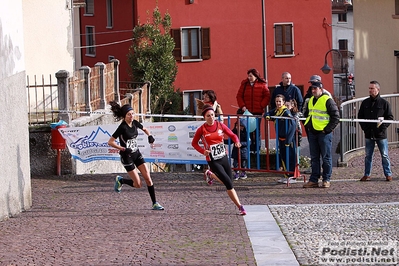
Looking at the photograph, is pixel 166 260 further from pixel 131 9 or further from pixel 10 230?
pixel 131 9

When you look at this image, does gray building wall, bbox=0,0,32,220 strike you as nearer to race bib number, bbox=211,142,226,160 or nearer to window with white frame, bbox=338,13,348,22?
race bib number, bbox=211,142,226,160

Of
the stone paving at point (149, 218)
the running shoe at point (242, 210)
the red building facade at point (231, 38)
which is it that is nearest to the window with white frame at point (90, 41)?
the red building facade at point (231, 38)

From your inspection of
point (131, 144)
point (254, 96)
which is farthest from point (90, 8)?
point (131, 144)

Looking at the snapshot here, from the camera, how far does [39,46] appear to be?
27328mm

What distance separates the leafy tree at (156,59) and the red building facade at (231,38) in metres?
2.31

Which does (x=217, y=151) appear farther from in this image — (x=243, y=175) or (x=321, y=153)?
(x=243, y=175)

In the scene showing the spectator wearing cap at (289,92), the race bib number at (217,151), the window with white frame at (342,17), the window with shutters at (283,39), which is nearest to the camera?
the race bib number at (217,151)

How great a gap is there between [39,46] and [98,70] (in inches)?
236

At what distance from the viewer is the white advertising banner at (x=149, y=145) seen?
16.6m

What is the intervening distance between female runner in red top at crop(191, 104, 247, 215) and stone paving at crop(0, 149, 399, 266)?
49 cm

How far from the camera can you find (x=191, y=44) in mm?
47125

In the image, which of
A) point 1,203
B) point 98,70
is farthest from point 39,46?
point 1,203

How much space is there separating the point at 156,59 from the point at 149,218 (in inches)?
1205

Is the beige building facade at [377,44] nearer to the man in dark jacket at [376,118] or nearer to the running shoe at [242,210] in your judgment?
the man in dark jacket at [376,118]
